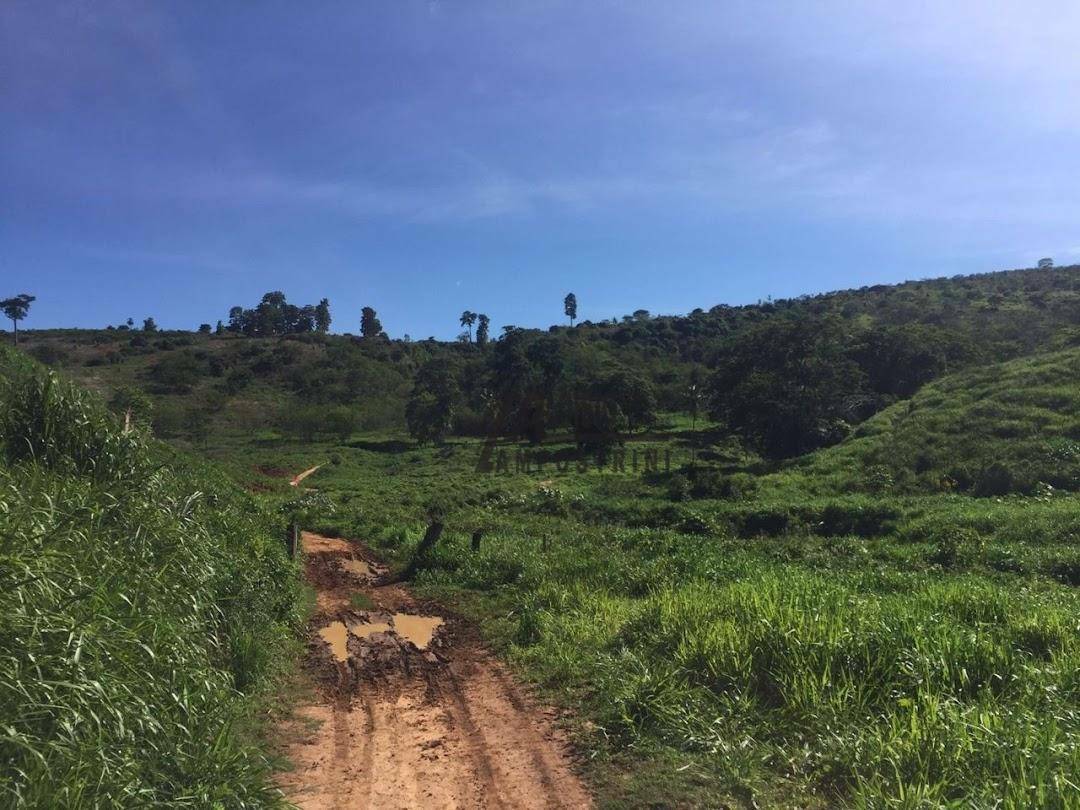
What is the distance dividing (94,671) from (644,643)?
4966mm

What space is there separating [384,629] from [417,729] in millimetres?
3222

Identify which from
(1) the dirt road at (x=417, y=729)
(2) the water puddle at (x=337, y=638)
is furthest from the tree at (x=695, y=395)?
(1) the dirt road at (x=417, y=729)

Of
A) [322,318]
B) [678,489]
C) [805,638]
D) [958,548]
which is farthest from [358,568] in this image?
[322,318]

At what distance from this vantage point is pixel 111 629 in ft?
13.7

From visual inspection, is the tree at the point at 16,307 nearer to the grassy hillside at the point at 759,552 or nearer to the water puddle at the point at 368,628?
the grassy hillside at the point at 759,552

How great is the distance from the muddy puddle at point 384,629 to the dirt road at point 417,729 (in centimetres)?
2

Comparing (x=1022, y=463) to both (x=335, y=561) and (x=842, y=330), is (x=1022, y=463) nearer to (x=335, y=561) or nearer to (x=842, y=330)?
(x=335, y=561)

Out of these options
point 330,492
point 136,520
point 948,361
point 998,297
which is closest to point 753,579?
point 136,520

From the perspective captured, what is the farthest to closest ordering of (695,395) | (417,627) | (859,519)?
1. (695,395)
2. (859,519)
3. (417,627)

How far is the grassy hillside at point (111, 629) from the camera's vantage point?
333 centimetres

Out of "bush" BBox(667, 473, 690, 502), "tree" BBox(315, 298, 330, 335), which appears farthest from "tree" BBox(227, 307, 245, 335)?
"bush" BBox(667, 473, 690, 502)

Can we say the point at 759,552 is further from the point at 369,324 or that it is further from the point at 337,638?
the point at 369,324

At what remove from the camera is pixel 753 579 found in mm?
9508

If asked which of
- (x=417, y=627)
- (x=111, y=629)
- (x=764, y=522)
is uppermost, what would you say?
(x=111, y=629)
